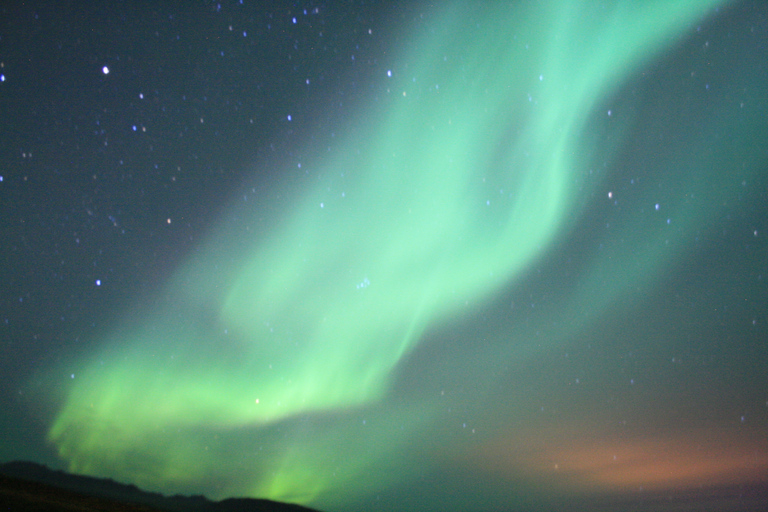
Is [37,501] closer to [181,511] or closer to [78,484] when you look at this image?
[181,511]

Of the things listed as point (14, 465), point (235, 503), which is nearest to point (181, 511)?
point (235, 503)

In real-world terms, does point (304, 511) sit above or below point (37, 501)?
below

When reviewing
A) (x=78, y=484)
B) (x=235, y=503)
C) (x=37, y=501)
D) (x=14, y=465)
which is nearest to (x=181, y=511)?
(x=235, y=503)

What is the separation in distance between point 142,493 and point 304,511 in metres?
48.8

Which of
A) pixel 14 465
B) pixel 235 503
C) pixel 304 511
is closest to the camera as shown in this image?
pixel 304 511

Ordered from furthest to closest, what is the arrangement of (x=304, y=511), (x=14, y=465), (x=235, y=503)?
(x=14, y=465) → (x=235, y=503) → (x=304, y=511)

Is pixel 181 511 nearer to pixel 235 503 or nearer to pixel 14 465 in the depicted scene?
pixel 235 503

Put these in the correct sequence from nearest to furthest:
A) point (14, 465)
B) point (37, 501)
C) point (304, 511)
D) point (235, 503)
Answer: point (37, 501) < point (304, 511) < point (235, 503) < point (14, 465)

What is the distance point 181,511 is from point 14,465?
161 ft

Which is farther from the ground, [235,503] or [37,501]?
[37,501]

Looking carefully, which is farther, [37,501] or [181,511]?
[181,511]

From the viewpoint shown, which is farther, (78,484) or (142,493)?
(142,493)

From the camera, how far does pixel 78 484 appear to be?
96250mm

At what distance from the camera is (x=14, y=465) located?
4060 inches
